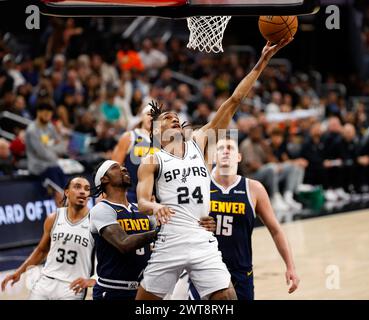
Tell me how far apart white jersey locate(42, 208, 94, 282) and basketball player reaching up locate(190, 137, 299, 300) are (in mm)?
839

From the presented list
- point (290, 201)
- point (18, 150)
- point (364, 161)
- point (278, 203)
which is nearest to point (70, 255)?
point (18, 150)

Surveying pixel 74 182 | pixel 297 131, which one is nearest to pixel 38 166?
pixel 74 182

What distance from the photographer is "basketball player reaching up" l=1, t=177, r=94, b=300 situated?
21.5ft

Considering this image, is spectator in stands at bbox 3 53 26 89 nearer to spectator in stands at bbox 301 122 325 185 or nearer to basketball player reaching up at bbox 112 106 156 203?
spectator in stands at bbox 301 122 325 185

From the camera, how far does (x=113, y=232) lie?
19.3ft

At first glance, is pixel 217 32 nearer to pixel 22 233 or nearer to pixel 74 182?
pixel 74 182

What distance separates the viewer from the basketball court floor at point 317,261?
28.7ft

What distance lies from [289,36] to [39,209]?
20.2ft

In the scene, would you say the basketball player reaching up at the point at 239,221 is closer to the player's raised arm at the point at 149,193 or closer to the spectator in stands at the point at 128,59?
the player's raised arm at the point at 149,193

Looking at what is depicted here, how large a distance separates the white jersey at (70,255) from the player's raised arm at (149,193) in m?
0.97

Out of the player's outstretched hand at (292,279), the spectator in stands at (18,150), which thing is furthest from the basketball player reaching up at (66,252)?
the spectator in stands at (18,150)

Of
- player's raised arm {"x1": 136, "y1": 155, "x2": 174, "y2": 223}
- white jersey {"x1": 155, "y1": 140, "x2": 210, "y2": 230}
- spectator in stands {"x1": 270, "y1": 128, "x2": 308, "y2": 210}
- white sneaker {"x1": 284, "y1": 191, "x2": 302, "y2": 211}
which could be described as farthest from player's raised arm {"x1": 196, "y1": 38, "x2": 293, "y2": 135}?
white sneaker {"x1": 284, "y1": 191, "x2": 302, "y2": 211}

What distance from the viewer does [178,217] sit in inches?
231

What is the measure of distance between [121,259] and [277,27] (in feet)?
6.68
